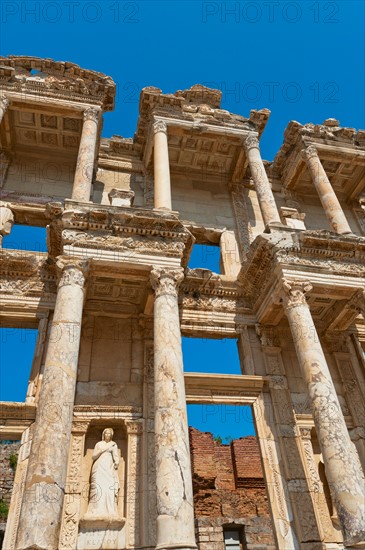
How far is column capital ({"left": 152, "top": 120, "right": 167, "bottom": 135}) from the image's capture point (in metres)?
14.8

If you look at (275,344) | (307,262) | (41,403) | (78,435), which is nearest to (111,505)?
(78,435)

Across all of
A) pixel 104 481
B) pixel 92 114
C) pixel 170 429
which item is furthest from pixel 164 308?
pixel 92 114

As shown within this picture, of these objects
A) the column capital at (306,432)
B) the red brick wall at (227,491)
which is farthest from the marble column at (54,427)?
the red brick wall at (227,491)

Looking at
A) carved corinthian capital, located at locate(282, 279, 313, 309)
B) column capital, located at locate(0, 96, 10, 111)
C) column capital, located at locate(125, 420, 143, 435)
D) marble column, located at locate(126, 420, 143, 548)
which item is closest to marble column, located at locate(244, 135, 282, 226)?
carved corinthian capital, located at locate(282, 279, 313, 309)

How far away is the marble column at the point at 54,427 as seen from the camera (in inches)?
262

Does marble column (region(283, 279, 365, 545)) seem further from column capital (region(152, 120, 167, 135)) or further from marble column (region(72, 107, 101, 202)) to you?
column capital (region(152, 120, 167, 135))

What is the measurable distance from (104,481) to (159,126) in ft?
35.7

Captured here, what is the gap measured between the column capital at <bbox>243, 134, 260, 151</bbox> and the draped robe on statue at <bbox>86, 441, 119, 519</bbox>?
10.7 meters

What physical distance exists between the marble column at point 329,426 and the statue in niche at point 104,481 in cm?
443

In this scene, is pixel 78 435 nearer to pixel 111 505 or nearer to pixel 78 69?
pixel 111 505

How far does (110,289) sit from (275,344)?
492cm

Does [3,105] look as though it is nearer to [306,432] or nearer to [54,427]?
[54,427]

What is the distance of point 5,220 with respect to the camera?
13516 mm

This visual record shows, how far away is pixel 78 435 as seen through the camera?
1017cm
